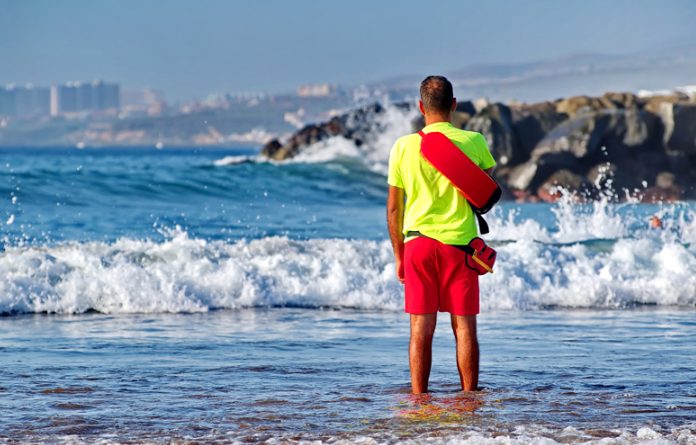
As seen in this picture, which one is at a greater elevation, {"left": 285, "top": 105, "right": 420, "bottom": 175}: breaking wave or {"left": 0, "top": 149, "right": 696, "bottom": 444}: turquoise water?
{"left": 285, "top": 105, "right": 420, "bottom": 175}: breaking wave

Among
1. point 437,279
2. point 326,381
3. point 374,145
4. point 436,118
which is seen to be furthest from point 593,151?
point 437,279

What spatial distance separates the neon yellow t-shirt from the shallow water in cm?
93

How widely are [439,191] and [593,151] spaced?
2512 centimetres

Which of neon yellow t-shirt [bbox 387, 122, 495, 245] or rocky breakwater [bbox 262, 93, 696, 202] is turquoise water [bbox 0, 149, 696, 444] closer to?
neon yellow t-shirt [bbox 387, 122, 495, 245]

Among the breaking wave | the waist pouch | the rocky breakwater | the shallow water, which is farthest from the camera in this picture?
the breaking wave

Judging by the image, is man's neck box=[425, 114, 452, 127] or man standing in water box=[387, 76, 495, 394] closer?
man standing in water box=[387, 76, 495, 394]

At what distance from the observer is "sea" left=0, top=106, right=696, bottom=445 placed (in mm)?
3855

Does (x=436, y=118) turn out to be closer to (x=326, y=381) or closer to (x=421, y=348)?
(x=421, y=348)

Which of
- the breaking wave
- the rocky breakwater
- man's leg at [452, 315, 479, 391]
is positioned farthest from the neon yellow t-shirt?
the breaking wave

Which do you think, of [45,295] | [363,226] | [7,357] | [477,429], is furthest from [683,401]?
[363,226]

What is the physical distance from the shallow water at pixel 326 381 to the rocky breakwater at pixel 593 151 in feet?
64.6

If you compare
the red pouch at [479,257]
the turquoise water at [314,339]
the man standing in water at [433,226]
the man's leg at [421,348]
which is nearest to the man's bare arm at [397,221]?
the man standing in water at [433,226]

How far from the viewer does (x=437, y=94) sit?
4176 millimetres

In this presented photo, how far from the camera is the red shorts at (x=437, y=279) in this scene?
13.4 ft
